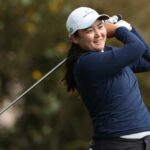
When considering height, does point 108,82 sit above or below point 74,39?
below

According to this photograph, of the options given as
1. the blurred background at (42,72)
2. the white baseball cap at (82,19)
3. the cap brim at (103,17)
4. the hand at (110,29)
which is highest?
the white baseball cap at (82,19)

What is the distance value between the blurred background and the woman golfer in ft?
14.9

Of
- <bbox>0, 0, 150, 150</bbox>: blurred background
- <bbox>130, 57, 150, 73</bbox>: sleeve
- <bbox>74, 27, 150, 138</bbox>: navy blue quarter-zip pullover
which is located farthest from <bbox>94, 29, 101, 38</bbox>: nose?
<bbox>0, 0, 150, 150</bbox>: blurred background

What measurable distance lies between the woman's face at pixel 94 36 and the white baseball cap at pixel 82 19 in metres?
0.04

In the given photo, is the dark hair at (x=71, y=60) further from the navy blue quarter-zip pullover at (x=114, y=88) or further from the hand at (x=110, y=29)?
the hand at (x=110, y=29)

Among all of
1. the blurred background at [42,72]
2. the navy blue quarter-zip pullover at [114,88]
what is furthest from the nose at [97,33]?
the blurred background at [42,72]

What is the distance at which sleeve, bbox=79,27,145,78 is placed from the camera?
552cm

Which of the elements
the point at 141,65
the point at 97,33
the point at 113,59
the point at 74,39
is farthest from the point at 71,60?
the point at 141,65

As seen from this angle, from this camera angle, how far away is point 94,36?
568cm

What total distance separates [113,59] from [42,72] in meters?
Result: 5.66

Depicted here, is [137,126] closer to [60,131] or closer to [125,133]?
[125,133]

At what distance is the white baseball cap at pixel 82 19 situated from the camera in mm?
5668

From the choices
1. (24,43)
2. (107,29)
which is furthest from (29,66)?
(107,29)

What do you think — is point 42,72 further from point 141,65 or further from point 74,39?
point 74,39
